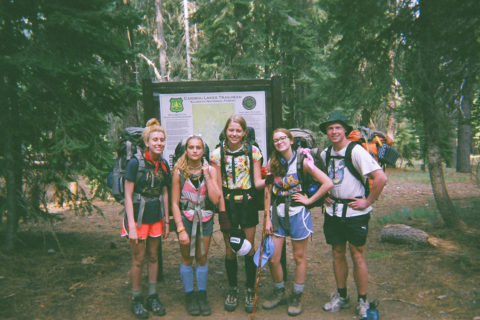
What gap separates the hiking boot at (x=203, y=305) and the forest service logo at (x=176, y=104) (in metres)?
2.61

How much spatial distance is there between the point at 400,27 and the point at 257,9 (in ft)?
35.8

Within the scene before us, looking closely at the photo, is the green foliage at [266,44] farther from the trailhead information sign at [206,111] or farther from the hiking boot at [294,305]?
the hiking boot at [294,305]

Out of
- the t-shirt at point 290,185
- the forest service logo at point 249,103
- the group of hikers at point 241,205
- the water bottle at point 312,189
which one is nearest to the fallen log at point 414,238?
the group of hikers at point 241,205

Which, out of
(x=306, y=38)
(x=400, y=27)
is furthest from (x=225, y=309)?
(x=306, y=38)

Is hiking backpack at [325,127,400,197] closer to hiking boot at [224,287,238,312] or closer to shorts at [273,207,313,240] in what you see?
shorts at [273,207,313,240]

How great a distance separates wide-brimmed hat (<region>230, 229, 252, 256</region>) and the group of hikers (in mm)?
29

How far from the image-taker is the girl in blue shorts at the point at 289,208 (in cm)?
409

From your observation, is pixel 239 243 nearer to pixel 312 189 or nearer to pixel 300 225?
pixel 300 225

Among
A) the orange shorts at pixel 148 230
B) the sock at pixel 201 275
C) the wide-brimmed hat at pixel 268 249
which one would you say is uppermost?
the orange shorts at pixel 148 230

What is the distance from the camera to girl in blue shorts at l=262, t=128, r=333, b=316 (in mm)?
4086

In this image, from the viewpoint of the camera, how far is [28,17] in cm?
584

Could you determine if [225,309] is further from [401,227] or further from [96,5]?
[96,5]

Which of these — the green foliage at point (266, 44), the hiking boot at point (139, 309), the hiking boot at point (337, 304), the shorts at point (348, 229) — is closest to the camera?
the shorts at point (348, 229)

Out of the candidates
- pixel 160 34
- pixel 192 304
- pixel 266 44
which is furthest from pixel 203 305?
pixel 160 34
